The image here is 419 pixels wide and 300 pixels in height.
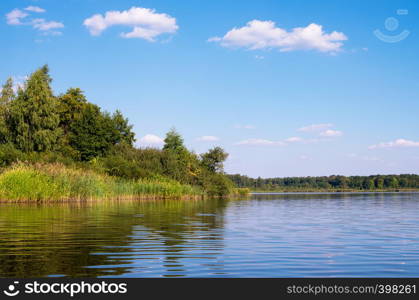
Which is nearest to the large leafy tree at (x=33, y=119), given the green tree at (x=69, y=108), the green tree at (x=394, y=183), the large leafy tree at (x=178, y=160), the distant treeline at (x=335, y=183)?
the green tree at (x=69, y=108)

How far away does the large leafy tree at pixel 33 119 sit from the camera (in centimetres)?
6166

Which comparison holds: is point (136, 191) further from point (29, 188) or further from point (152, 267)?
point (152, 267)

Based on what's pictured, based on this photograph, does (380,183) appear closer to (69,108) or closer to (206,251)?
(69,108)

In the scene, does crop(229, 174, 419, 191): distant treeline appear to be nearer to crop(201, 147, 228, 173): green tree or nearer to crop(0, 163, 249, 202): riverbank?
crop(201, 147, 228, 173): green tree

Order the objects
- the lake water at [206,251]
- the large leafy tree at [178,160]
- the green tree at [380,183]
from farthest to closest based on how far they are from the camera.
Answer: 1. the green tree at [380,183]
2. the large leafy tree at [178,160]
3. the lake water at [206,251]

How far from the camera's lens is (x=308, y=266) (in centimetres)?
965

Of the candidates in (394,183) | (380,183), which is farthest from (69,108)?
(394,183)

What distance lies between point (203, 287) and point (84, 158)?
2549 inches

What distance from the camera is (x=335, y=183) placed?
17375 centimetres

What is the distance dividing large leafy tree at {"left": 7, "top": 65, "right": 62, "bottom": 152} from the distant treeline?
90153 millimetres

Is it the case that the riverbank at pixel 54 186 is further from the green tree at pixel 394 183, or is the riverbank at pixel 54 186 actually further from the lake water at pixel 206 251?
the green tree at pixel 394 183

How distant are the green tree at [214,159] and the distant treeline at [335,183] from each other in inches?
2835

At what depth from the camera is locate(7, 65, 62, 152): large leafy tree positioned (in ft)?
202

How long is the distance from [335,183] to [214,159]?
4223 inches
